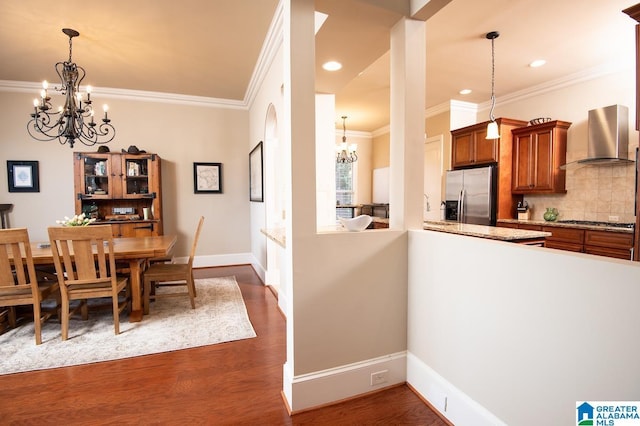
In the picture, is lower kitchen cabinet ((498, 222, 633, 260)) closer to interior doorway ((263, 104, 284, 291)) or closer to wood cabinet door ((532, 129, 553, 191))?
wood cabinet door ((532, 129, 553, 191))

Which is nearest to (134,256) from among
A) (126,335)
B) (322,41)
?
(126,335)

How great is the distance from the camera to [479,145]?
459cm

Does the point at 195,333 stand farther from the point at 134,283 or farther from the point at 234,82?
the point at 234,82

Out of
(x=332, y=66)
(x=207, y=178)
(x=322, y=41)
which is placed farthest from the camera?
(x=207, y=178)

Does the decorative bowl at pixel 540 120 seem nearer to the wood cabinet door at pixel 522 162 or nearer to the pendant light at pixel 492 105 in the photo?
the wood cabinet door at pixel 522 162

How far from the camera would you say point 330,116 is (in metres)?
3.24

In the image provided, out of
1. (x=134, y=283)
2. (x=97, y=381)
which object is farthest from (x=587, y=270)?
(x=134, y=283)

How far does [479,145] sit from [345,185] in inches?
138

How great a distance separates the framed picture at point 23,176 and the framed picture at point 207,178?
2237mm

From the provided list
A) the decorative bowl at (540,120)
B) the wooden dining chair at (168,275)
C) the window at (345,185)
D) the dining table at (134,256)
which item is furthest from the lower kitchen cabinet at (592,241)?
the dining table at (134,256)

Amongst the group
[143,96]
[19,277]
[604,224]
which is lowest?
[19,277]

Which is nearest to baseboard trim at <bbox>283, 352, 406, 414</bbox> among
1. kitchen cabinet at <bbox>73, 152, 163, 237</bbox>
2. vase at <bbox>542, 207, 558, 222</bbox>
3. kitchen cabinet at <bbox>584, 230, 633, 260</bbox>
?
kitchen cabinet at <bbox>584, 230, 633, 260</bbox>

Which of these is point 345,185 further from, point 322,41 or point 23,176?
point 23,176

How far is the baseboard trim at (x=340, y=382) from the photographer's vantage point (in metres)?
1.69
